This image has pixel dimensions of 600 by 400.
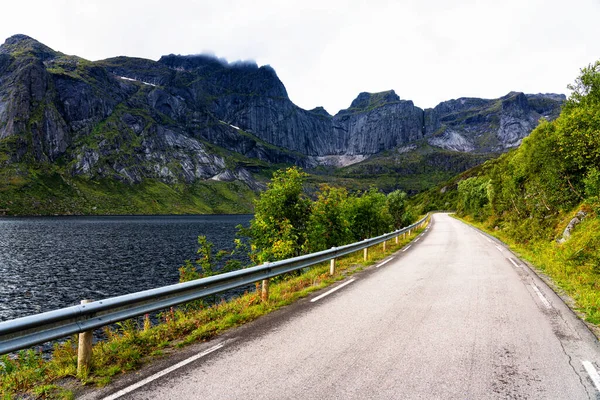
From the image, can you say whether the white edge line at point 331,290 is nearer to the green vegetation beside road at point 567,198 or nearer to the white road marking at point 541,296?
the white road marking at point 541,296

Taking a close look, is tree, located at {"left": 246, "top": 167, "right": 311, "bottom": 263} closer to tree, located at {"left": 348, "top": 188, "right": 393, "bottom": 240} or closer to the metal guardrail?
the metal guardrail

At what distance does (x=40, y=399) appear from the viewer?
3869mm

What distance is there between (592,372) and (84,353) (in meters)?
7.18

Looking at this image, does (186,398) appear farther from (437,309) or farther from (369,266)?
(369,266)

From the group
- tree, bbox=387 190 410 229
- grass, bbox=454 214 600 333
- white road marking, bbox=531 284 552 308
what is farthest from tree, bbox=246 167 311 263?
tree, bbox=387 190 410 229

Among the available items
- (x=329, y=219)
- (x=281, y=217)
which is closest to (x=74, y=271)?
(x=281, y=217)

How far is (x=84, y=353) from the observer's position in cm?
460

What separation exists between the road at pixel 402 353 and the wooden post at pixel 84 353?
0.76m

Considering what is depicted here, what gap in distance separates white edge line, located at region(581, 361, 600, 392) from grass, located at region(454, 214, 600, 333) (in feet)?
7.06

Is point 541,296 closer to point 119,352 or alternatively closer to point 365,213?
point 119,352

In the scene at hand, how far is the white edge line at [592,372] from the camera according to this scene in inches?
168

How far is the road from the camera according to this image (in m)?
4.02

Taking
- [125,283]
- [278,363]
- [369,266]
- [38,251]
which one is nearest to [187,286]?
[278,363]

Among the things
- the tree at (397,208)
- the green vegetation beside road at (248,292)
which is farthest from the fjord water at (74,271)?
the tree at (397,208)
